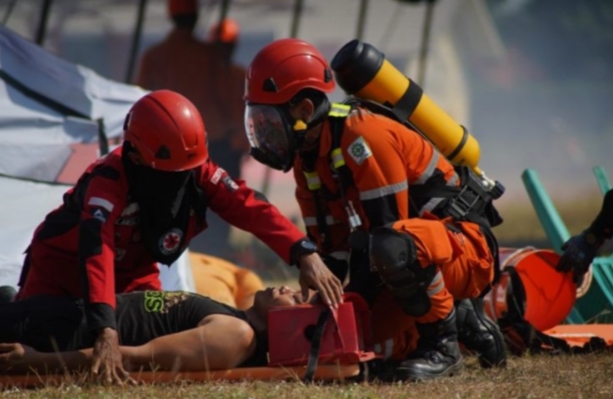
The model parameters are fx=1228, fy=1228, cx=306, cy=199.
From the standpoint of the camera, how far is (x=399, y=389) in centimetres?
480

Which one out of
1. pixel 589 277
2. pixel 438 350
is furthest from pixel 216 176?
pixel 589 277

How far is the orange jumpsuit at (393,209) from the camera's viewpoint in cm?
521

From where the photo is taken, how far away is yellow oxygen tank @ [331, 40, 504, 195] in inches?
226

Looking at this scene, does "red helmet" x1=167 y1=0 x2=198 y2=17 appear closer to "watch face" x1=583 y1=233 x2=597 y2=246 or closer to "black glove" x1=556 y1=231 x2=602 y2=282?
"black glove" x1=556 y1=231 x2=602 y2=282

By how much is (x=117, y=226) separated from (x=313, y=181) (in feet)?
3.06

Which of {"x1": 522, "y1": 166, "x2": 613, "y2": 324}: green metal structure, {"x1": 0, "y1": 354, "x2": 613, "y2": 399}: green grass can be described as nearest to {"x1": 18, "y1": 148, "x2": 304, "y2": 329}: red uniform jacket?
{"x1": 0, "y1": 354, "x2": 613, "y2": 399}: green grass

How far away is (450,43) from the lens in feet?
39.9

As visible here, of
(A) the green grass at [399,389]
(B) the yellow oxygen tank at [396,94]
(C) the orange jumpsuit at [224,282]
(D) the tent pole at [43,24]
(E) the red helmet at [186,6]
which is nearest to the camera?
(A) the green grass at [399,389]

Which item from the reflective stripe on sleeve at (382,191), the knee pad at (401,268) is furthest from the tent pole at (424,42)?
the knee pad at (401,268)

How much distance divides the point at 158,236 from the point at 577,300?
2.98m

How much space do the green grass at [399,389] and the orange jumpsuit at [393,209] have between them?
1.37 feet

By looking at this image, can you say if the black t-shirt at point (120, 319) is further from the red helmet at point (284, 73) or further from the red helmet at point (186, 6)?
the red helmet at point (186, 6)

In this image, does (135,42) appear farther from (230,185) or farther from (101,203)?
(101,203)

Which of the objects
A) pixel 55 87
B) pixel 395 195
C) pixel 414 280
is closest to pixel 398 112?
pixel 395 195
